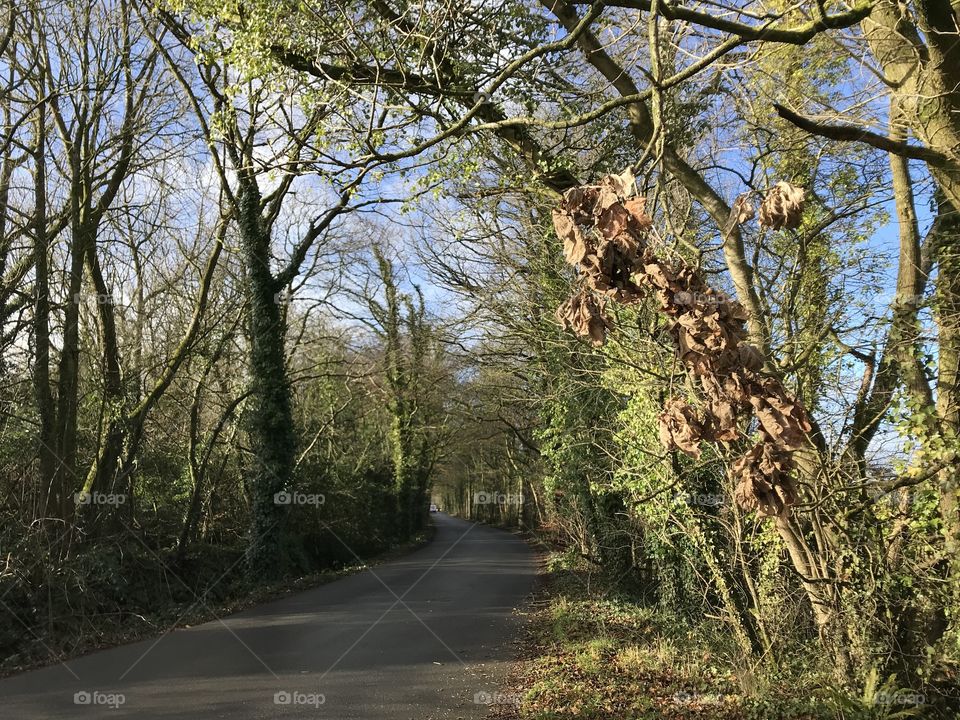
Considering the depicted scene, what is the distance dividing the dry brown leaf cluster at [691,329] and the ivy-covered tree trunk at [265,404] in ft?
49.8

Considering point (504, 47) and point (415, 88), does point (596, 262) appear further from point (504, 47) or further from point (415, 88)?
point (504, 47)

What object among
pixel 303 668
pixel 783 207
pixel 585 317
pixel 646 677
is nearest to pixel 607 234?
pixel 585 317

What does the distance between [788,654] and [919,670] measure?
1648mm

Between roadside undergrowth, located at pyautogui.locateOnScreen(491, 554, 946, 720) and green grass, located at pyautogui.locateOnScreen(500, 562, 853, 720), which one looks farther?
green grass, located at pyautogui.locateOnScreen(500, 562, 853, 720)

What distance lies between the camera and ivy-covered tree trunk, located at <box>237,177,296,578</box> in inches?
670

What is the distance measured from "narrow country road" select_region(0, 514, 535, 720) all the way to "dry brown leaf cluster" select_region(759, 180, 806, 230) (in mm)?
5558

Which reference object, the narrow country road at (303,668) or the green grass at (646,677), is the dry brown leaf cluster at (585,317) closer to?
the green grass at (646,677)

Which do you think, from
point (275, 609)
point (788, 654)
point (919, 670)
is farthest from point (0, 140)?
point (919, 670)

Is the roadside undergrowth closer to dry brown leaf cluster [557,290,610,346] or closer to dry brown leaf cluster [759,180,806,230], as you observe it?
dry brown leaf cluster [759,180,806,230]

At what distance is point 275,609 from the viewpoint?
13289mm

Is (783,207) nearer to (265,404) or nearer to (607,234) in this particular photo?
(607,234)

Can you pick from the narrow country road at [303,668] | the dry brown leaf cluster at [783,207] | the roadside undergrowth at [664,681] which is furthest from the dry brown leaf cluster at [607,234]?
the narrow country road at [303,668]

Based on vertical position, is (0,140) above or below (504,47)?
above

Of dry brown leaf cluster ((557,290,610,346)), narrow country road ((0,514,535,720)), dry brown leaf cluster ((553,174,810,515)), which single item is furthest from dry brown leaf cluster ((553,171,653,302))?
narrow country road ((0,514,535,720))
